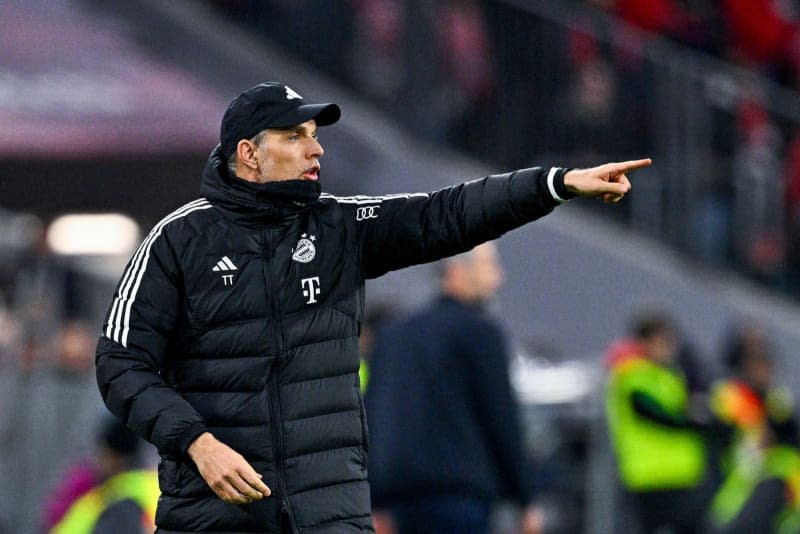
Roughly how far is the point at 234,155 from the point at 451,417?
2.71m

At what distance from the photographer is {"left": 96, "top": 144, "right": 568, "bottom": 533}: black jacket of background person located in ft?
17.6

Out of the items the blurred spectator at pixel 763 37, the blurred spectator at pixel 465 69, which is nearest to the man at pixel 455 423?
the blurred spectator at pixel 465 69

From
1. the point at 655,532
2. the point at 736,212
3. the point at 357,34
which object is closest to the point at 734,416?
the point at 655,532

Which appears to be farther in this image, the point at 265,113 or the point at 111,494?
the point at 111,494

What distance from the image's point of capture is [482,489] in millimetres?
7992

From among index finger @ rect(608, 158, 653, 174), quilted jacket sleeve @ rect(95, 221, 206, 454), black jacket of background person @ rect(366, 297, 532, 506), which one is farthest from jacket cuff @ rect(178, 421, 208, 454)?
black jacket of background person @ rect(366, 297, 532, 506)

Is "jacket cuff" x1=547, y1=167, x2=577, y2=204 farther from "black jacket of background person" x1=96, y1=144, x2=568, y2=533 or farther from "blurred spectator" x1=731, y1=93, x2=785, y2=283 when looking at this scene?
"blurred spectator" x1=731, y1=93, x2=785, y2=283

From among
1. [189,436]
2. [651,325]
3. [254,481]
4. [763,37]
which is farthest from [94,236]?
[254,481]

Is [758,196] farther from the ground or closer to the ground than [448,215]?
farther from the ground

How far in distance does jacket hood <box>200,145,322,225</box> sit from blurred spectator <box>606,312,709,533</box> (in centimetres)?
623

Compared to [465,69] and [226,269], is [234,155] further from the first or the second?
[465,69]

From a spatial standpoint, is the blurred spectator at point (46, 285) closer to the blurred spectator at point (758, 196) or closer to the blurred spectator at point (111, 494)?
the blurred spectator at point (111, 494)

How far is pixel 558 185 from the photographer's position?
17.6 ft

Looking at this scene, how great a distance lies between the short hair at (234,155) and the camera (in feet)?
18.2
